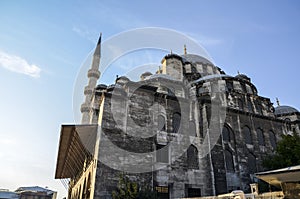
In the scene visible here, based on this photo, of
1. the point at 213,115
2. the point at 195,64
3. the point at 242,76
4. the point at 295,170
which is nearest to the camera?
the point at 295,170

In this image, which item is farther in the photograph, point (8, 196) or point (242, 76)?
point (8, 196)

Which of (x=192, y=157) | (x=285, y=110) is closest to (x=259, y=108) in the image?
(x=285, y=110)

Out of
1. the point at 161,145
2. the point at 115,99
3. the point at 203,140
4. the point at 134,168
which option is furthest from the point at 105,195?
the point at 203,140

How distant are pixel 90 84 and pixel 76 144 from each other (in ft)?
45.1

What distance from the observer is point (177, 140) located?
13.9m

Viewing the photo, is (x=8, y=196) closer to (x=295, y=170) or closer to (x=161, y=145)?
(x=161, y=145)

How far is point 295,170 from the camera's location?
398 cm

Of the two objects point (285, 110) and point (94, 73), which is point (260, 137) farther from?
point (94, 73)

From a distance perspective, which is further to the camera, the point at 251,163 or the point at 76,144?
the point at 251,163

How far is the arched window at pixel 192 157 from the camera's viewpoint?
13.7 meters

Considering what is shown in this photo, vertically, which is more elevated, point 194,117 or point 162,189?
point 194,117

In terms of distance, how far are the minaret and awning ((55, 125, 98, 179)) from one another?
5924 millimetres

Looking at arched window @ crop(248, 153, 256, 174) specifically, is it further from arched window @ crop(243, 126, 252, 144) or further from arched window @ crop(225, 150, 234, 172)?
arched window @ crop(225, 150, 234, 172)

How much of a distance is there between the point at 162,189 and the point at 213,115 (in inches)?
246
